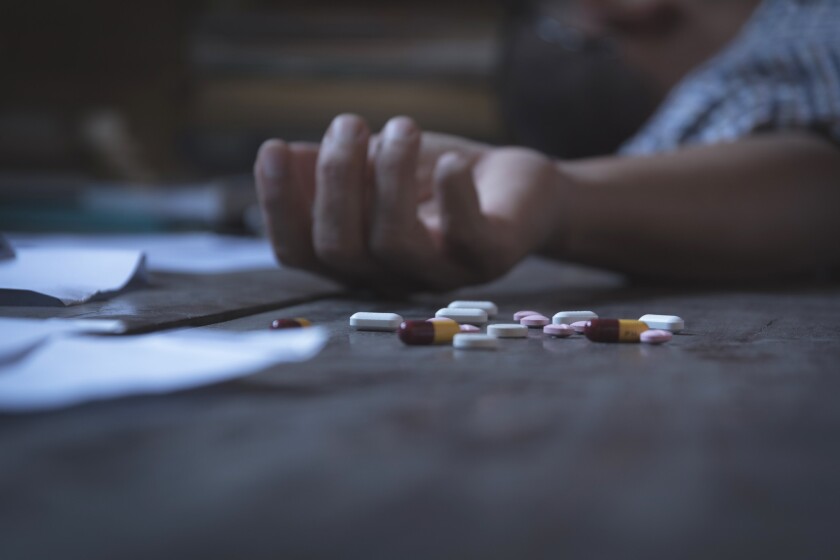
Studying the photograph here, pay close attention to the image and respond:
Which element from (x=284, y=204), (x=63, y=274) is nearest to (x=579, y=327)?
(x=284, y=204)

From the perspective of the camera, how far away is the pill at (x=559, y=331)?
0.54m

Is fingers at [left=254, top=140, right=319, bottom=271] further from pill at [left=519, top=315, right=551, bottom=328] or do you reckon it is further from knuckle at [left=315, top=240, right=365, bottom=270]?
pill at [left=519, top=315, right=551, bottom=328]

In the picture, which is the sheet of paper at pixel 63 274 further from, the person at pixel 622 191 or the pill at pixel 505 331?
the pill at pixel 505 331

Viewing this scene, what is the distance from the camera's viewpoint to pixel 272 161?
740 mm

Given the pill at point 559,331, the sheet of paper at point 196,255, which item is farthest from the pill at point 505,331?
the sheet of paper at point 196,255

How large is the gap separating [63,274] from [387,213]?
0.93 feet

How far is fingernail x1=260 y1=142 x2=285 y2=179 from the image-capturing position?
2.43 feet

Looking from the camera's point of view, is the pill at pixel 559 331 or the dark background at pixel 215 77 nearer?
the pill at pixel 559 331

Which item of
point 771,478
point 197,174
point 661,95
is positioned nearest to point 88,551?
point 771,478

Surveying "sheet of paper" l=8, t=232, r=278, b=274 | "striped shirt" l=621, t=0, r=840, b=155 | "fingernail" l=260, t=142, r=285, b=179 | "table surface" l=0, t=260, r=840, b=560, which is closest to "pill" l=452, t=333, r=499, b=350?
"table surface" l=0, t=260, r=840, b=560

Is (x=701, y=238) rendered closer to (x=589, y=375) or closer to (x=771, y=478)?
(x=589, y=375)

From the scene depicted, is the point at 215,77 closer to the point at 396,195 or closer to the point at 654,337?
the point at 396,195

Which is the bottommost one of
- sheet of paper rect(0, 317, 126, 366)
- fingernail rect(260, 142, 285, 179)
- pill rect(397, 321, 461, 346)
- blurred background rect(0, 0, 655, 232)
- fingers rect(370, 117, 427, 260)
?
pill rect(397, 321, 461, 346)

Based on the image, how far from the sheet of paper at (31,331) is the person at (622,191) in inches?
10.4
